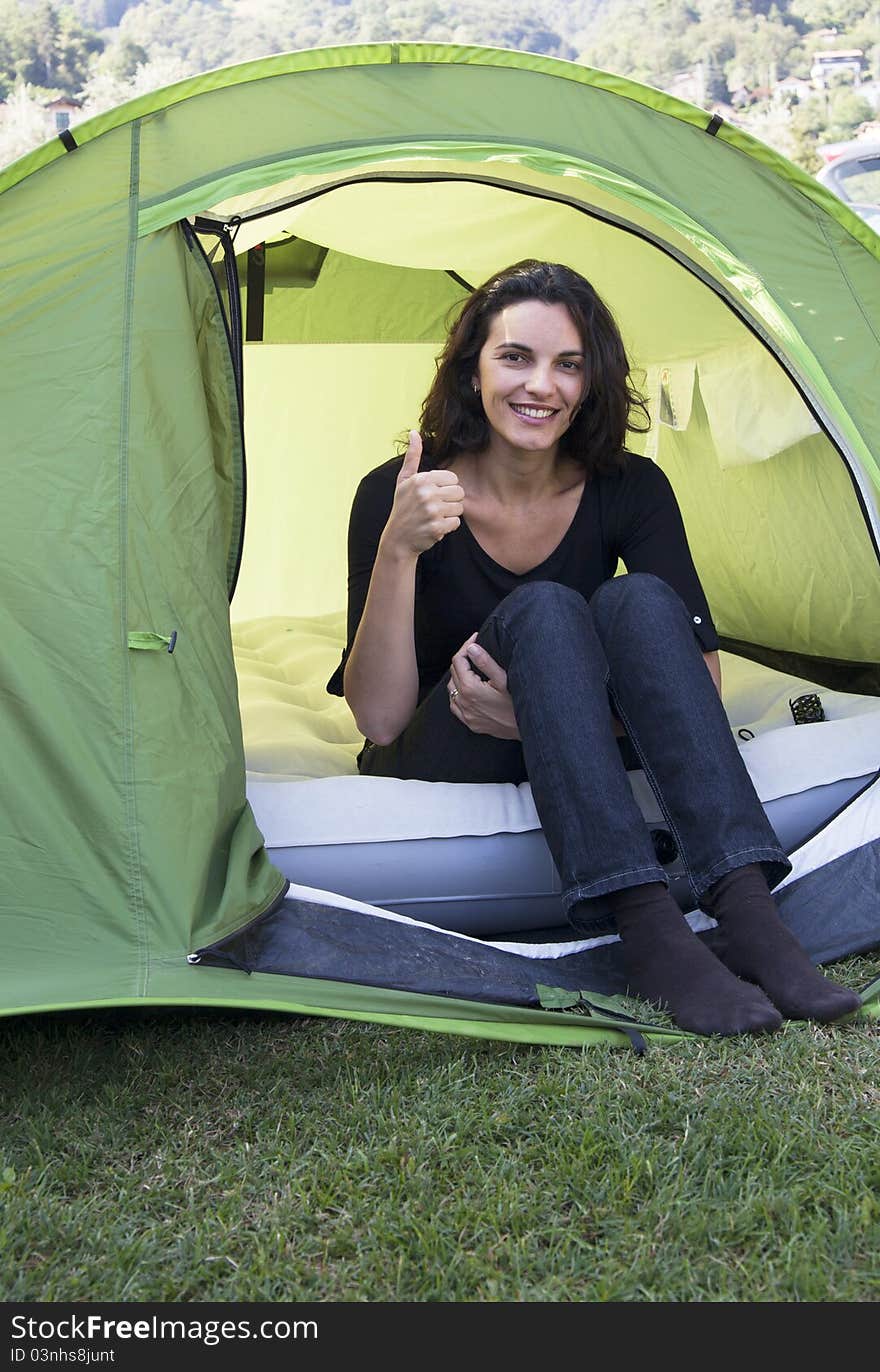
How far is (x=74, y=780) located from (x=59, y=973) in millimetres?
211

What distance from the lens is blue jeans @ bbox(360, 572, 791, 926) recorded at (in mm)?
1540

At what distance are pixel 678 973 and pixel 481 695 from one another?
1.45ft

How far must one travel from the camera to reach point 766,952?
152 cm

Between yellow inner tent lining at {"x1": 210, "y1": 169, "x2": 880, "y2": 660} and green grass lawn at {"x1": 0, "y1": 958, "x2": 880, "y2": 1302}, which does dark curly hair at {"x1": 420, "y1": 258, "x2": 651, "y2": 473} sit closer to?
yellow inner tent lining at {"x1": 210, "y1": 169, "x2": 880, "y2": 660}

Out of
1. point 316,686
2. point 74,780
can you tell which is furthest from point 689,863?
point 316,686

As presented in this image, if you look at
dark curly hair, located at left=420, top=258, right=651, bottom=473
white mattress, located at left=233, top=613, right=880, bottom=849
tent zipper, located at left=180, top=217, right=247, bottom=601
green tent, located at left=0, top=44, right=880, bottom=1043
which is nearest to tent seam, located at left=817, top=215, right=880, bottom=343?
green tent, located at left=0, top=44, right=880, bottom=1043

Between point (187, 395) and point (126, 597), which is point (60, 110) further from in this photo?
point (126, 597)

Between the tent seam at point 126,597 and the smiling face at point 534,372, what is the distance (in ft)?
1.70

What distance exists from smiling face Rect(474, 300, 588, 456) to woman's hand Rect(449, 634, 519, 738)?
1.03 feet

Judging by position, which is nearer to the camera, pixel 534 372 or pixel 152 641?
pixel 152 641

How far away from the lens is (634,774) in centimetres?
192

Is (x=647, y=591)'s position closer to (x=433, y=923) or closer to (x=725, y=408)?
(x=433, y=923)

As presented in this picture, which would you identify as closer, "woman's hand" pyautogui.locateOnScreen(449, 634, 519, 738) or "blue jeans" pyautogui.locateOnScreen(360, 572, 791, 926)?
"blue jeans" pyautogui.locateOnScreen(360, 572, 791, 926)

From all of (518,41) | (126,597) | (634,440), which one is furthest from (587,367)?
(518,41)
